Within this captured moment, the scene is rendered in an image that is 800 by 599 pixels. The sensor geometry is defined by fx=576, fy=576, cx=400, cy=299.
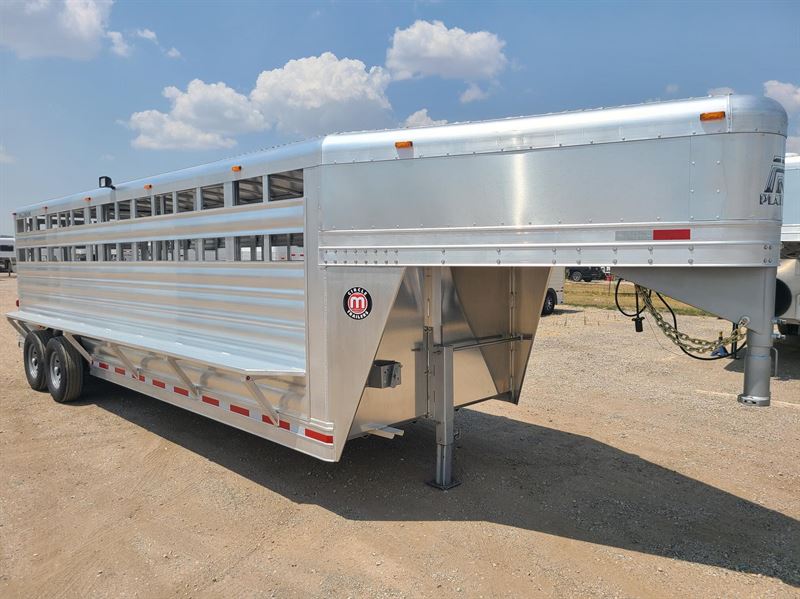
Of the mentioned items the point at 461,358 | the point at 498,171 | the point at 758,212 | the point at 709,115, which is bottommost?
the point at 461,358

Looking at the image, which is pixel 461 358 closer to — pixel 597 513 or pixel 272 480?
pixel 597 513

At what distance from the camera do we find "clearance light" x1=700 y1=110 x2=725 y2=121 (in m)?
2.81

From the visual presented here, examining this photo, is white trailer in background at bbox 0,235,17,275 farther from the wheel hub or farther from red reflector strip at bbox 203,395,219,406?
red reflector strip at bbox 203,395,219,406

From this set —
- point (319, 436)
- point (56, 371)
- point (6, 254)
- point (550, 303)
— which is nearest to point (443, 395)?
point (319, 436)

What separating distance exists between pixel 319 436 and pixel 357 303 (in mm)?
982

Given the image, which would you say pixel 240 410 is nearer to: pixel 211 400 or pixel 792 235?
pixel 211 400

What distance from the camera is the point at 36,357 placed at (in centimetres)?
770

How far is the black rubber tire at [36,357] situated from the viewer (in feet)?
24.5

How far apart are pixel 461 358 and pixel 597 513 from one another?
146cm

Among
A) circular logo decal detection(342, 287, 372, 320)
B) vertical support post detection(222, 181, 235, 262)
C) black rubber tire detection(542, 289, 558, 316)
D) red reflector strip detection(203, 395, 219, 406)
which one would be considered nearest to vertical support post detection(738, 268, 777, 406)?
circular logo decal detection(342, 287, 372, 320)

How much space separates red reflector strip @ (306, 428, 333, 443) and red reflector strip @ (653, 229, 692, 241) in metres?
2.39

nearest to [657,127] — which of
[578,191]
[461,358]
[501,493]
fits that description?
[578,191]

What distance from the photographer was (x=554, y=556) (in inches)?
139

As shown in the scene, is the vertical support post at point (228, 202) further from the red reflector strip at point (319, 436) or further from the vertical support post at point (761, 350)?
the vertical support post at point (761, 350)
